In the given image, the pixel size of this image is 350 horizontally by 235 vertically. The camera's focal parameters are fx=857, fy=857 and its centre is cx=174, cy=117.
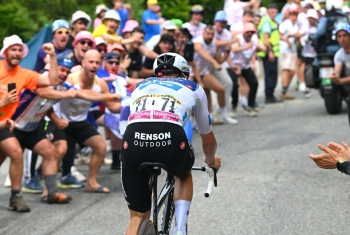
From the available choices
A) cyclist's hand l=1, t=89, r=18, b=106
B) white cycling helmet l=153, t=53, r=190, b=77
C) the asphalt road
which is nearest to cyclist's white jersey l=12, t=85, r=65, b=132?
cyclist's hand l=1, t=89, r=18, b=106

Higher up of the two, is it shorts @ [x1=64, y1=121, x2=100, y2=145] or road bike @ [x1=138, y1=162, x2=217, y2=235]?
road bike @ [x1=138, y1=162, x2=217, y2=235]

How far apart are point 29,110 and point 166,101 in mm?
3747

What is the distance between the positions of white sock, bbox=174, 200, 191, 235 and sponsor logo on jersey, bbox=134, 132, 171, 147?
2.01 ft

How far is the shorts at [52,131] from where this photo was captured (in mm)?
10211

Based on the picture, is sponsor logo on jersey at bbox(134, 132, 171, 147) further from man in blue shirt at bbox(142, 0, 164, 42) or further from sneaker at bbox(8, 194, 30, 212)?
man in blue shirt at bbox(142, 0, 164, 42)

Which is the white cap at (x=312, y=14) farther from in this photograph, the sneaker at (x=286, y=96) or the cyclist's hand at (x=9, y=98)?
the cyclist's hand at (x=9, y=98)

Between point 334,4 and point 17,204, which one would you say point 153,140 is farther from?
point 334,4

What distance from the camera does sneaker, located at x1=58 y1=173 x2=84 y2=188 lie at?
35.4 ft

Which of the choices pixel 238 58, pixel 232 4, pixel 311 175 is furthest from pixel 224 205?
pixel 232 4

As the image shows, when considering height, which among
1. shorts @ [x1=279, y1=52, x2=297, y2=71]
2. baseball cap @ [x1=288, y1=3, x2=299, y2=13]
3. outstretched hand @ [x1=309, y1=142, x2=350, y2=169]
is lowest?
shorts @ [x1=279, y1=52, x2=297, y2=71]

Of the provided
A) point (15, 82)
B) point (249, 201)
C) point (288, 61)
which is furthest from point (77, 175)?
point (288, 61)

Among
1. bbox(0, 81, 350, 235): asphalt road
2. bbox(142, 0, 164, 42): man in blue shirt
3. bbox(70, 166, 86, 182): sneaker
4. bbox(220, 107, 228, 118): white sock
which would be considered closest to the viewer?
bbox(0, 81, 350, 235): asphalt road

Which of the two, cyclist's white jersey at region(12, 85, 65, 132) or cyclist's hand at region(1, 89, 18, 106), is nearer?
cyclist's hand at region(1, 89, 18, 106)

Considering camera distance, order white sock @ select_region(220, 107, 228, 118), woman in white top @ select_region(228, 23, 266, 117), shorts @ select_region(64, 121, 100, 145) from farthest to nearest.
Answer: woman in white top @ select_region(228, 23, 266, 117) < white sock @ select_region(220, 107, 228, 118) < shorts @ select_region(64, 121, 100, 145)
